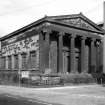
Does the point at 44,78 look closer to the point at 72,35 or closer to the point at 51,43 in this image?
the point at 51,43

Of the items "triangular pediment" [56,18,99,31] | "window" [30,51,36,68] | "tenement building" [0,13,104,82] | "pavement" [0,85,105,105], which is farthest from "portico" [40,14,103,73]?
"pavement" [0,85,105,105]

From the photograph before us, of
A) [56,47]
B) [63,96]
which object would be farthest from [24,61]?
[63,96]

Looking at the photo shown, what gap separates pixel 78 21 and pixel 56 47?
22.3ft

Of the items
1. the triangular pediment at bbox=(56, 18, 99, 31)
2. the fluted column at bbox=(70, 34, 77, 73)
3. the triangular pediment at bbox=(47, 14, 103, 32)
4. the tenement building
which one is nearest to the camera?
the tenement building

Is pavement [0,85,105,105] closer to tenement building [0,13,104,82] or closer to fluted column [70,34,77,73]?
tenement building [0,13,104,82]

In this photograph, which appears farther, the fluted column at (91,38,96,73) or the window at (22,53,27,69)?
the fluted column at (91,38,96,73)

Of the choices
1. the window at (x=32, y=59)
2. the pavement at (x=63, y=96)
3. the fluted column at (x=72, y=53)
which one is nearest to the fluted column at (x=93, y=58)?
the fluted column at (x=72, y=53)

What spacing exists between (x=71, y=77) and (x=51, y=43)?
8292 mm

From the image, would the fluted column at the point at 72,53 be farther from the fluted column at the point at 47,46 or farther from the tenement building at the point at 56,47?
the fluted column at the point at 47,46

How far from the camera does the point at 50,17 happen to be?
3878 cm

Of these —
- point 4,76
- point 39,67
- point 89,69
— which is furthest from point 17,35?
point 89,69

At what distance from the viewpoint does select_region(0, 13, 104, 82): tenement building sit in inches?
1522

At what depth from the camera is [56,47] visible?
41.8 m

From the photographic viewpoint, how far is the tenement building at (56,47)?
127 ft
